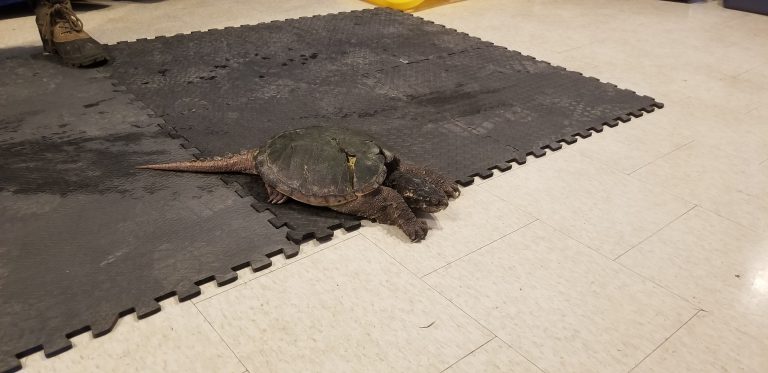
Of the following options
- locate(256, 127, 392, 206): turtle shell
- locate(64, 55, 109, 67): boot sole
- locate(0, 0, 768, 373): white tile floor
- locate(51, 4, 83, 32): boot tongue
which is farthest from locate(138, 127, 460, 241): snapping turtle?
locate(51, 4, 83, 32): boot tongue

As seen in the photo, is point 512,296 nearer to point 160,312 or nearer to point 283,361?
point 283,361

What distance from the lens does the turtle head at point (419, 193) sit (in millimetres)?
2137

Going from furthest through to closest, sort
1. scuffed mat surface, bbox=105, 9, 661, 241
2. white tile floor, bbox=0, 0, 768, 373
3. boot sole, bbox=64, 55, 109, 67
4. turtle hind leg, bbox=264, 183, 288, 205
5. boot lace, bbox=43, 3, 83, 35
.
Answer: boot lace, bbox=43, 3, 83, 35 < boot sole, bbox=64, 55, 109, 67 < scuffed mat surface, bbox=105, 9, 661, 241 < turtle hind leg, bbox=264, 183, 288, 205 < white tile floor, bbox=0, 0, 768, 373

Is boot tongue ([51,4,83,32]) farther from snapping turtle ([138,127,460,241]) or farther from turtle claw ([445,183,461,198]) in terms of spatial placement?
turtle claw ([445,183,461,198])

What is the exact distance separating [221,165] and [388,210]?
0.84 meters

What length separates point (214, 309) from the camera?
5.78 ft

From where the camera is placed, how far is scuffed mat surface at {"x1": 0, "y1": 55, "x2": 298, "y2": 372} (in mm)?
1715

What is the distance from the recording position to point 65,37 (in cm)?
358

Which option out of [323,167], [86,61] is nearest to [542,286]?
A: [323,167]

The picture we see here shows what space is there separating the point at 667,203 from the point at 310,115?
195cm

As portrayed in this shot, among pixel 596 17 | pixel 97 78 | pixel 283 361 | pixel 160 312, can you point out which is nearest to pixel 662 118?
pixel 596 17

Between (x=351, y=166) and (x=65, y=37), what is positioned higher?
(x=65, y=37)

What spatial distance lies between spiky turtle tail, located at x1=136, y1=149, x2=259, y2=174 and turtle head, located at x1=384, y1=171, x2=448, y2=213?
68cm

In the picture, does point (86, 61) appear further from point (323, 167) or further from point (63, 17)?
point (323, 167)
